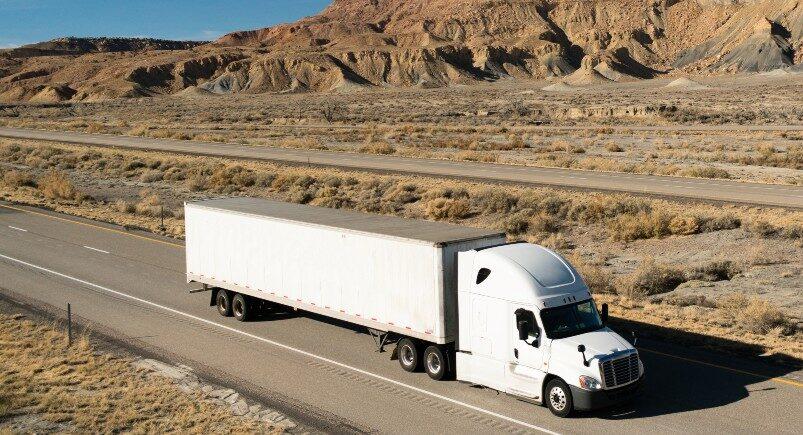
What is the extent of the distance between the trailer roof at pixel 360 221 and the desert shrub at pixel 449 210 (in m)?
13.8

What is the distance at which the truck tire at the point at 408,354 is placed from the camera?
1516 cm

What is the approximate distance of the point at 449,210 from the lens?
33719 millimetres

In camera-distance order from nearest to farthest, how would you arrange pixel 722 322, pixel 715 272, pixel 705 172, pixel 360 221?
1. pixel 360 221
2. pixel 722 322
3. pixel 715 272
4. pixel 705 172

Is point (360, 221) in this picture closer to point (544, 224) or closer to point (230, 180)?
point (544, 224)

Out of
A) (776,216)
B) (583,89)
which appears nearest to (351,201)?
(776,216)

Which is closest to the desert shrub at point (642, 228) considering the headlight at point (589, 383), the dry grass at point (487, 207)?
the dry grass at point (487, 207)

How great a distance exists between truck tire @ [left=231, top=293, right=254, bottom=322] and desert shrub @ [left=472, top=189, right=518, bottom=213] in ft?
53.5

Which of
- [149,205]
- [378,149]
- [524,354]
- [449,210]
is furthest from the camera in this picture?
[378,149]

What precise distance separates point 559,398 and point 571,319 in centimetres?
132

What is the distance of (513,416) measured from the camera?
1312cm

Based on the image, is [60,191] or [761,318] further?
[60,191]

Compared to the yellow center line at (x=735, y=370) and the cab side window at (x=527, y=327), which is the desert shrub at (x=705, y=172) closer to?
the yellow center line at (x=735, y=370)

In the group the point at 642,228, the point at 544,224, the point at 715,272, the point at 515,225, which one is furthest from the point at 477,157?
the point at 715,272

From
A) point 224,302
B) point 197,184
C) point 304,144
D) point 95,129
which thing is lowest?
point 224,302
